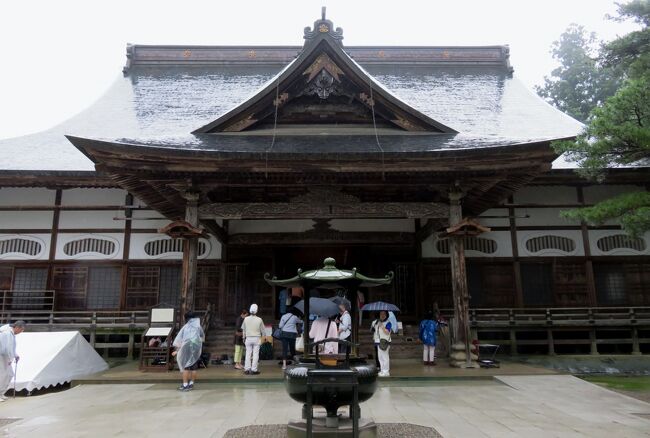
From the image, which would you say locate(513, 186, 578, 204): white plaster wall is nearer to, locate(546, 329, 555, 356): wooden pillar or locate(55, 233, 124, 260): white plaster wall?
locate(546, 329, 555, 356): wooden pillar

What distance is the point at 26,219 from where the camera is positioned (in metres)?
15.1

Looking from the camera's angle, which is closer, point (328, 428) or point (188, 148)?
point (328, 428)

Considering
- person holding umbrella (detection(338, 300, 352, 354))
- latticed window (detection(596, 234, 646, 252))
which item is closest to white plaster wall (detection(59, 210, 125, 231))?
person holding umbrella (detection(338, 300, 352, 354))

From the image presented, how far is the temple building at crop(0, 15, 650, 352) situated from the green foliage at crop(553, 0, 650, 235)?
217 cm

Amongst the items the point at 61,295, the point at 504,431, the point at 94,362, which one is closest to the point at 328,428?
the point at 504,431

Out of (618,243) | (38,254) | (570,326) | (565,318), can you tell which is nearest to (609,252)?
(618,243)

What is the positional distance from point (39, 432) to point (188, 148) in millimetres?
6217

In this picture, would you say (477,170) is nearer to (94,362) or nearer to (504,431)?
(504,431)

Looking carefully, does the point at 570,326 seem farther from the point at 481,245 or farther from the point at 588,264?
the point at 481,245

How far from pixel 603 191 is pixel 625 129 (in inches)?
351

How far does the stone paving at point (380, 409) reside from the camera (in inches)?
248

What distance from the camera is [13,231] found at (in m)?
15.0

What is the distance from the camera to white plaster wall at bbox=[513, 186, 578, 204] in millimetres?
15273

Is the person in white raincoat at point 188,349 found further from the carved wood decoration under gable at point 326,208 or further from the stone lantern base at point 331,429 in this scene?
the stone lantern base at point 331,429
